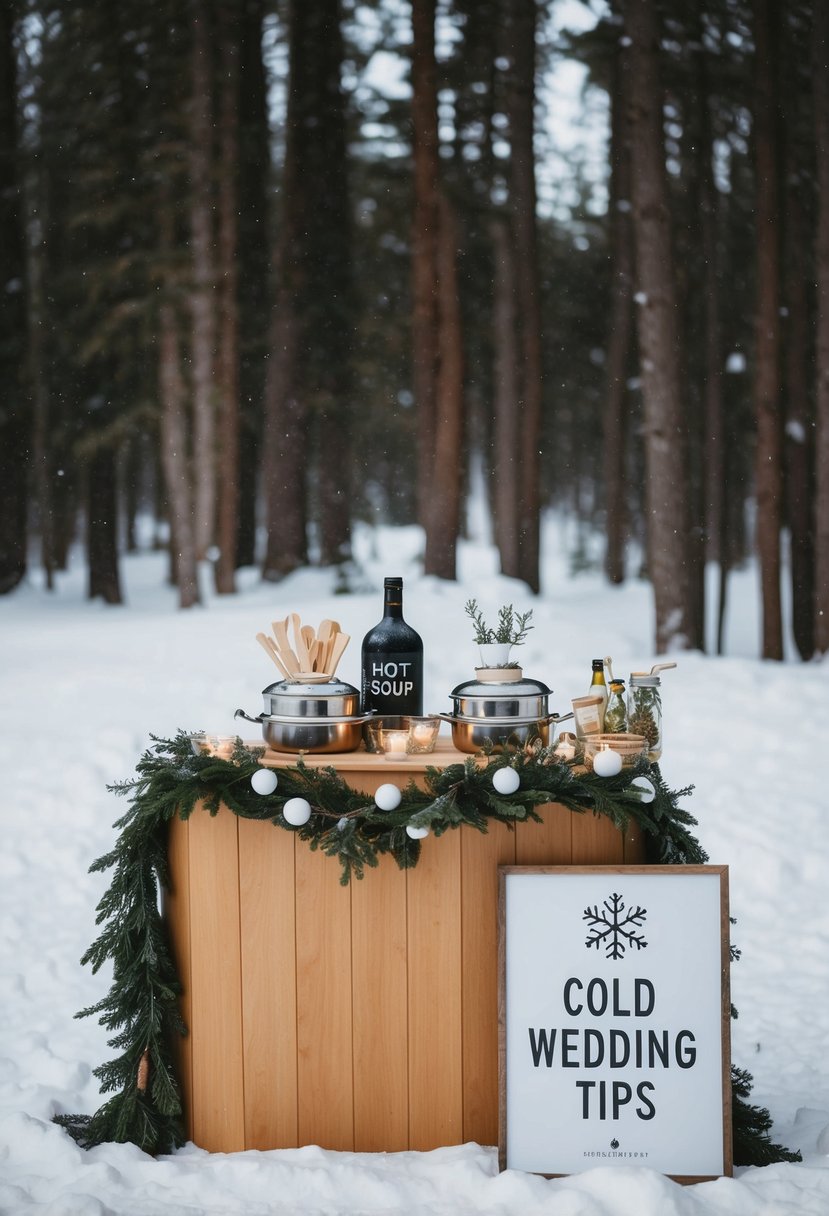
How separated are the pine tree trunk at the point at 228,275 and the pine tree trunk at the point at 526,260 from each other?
286cm

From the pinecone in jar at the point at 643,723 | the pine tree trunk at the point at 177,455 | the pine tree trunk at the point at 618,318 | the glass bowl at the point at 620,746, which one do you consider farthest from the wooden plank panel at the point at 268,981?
the pine tree trunk at the point at 618,318

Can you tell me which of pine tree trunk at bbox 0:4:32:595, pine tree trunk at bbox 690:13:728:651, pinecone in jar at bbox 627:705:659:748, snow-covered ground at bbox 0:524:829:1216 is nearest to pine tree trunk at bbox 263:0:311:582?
snow-covered ground at bbox 0:524:829:1216

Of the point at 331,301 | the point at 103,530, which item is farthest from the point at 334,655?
the point at 103,530

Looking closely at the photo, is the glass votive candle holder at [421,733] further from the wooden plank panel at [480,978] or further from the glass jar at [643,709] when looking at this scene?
the glass jar at [643,709]

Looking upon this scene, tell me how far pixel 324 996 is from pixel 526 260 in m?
9.83

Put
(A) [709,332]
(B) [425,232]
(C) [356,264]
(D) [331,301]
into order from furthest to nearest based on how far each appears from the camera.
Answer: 1. (C) [356,264]
2. (D) [331,301]
3. (A) [709,332]
4. (B) [425,232]

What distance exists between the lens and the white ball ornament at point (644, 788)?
2.63m

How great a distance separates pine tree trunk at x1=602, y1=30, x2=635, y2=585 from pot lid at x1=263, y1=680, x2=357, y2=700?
10653 millimetres

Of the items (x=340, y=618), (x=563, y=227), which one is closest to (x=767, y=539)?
(x=340, y=618)

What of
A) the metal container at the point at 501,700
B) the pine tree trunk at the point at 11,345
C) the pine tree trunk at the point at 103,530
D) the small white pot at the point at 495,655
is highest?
the pine tree trunk at the point at 11,345

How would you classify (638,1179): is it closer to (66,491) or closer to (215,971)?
(215,971)

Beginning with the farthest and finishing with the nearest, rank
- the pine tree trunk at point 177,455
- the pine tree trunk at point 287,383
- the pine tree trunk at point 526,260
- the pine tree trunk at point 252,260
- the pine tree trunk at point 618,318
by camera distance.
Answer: the pine tree trunk at point 618,318, the pine tree trunk at point 252,260, the pine tree trunk at point 287,383, the pine tree trunk at point 177,455, the pine tree trunk at point 526,260

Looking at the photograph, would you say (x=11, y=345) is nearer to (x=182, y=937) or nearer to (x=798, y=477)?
(x=798, y=477)

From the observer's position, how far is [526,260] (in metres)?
11.4
